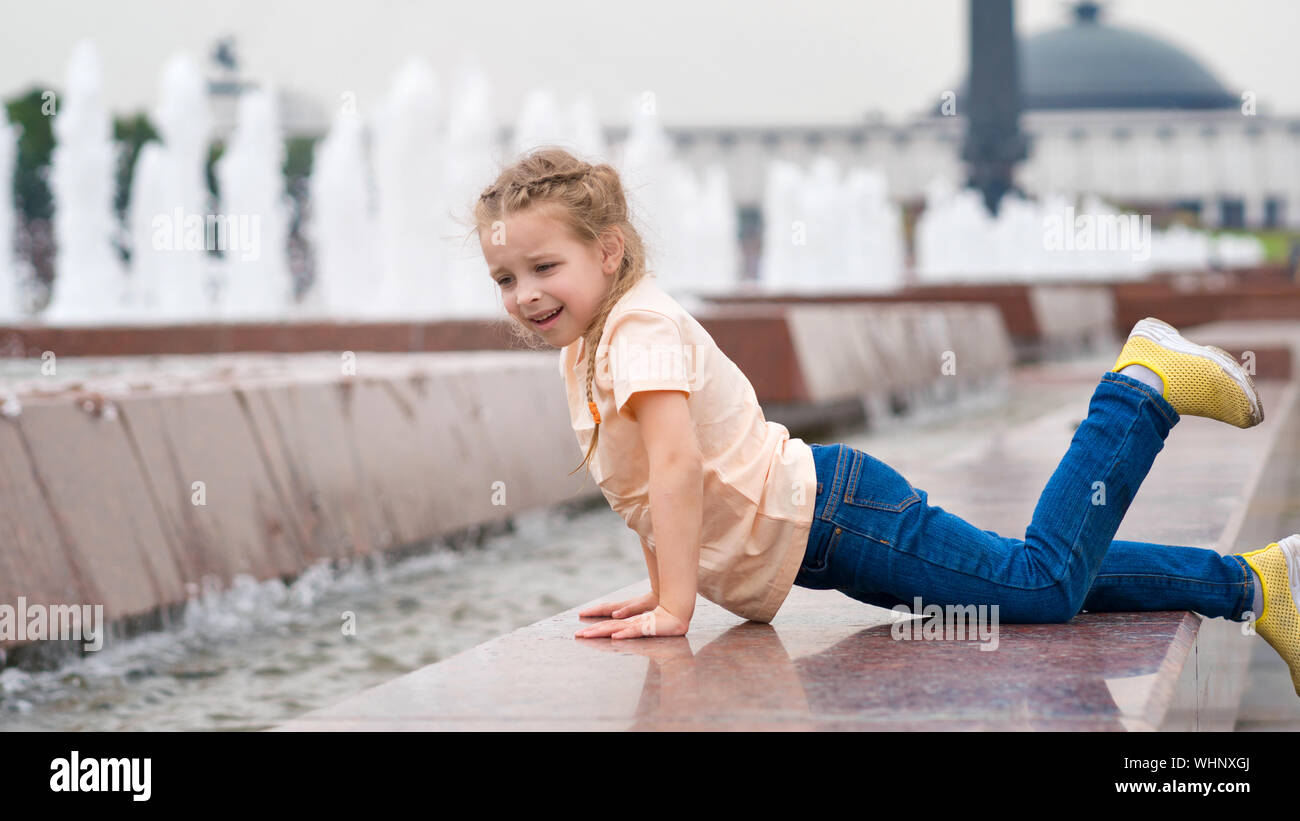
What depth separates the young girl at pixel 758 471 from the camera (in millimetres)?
2326

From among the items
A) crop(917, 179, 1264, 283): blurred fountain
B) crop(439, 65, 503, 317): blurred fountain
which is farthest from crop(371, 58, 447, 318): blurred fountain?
crop(917, 179, 1264, 283): blurred fountain

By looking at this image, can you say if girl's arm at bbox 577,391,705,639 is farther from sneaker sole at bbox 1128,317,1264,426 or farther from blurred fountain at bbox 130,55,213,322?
blurred fountain at bbox 130,55,213,322

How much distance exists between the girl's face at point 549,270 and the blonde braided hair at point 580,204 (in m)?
0.01

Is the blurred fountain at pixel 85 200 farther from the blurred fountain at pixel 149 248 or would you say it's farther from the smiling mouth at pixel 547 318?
the smiling mouth at pixel 547 318

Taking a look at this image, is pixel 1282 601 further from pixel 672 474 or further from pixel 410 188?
pixel 410 188

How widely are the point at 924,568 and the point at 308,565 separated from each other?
1903mm

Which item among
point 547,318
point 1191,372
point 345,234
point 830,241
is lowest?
point 1191,372

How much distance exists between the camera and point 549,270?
2373 mm

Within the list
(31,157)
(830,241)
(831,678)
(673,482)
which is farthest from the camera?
(31,157)

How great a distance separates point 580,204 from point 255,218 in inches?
539

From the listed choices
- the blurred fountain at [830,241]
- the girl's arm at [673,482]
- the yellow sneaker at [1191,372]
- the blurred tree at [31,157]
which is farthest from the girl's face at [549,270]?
the blurred tree at [31,157]

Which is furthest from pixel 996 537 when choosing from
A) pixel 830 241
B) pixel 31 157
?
pixel 31 157

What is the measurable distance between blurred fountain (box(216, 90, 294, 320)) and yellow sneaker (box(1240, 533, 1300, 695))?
1097 centimetres

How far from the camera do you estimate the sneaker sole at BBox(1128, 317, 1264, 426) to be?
2.50 meters
